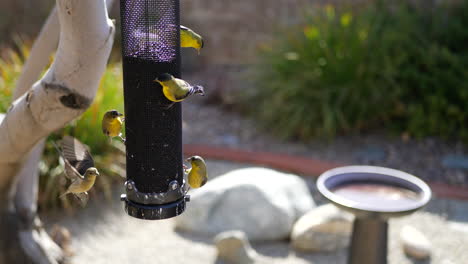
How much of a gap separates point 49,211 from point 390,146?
3771mm

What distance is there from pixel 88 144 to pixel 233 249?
197cm

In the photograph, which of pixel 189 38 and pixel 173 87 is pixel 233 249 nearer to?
pixel 189 38

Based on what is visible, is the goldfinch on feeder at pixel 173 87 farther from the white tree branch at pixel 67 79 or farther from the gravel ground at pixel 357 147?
the gravel ground at pixel 357 147

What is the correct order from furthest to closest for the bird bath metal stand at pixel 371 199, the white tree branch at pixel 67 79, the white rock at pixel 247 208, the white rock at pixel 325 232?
1. the white rock at pixel 247 208
2. the white rock at pixel 325 232
3. the bird bath metal stand at pixel 371 199
4. the white tree branch at pixel 67 79

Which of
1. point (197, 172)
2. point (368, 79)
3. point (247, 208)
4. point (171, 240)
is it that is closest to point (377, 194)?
point (247, 208)

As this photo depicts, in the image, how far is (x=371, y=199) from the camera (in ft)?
13.0

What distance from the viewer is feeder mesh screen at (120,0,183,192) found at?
7.13 ft

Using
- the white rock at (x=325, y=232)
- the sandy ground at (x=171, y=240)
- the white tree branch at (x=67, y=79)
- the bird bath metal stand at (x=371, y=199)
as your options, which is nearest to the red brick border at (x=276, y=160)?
the sandy ground at (x=171, y=240)

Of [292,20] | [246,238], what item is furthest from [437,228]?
[292,20]

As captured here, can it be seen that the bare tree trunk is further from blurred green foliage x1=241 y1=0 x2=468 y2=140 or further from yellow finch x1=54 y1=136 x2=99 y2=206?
blurred green foliage x1=241 y1=0 x2=468 y2=140

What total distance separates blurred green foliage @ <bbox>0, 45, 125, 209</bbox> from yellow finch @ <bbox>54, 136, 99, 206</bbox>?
9.87 feet

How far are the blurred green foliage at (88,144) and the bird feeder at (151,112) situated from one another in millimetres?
3027

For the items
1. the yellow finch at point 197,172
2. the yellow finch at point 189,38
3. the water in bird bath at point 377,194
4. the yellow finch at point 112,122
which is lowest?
the water in bird bath at point 377,194

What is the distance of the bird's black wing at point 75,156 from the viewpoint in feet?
7.14
